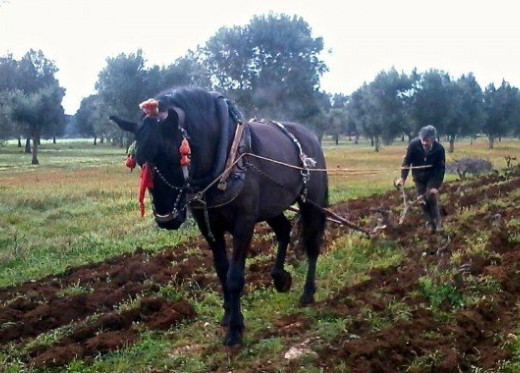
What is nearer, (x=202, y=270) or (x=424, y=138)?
(x=202, y=270)

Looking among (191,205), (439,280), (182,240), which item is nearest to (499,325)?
(439,280)

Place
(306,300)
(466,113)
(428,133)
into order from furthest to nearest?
(466,113) < (428,133) < (306,300)

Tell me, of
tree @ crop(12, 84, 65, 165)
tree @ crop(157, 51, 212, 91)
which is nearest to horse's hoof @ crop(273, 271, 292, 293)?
tree @ crop(157, 51, 212, 91)

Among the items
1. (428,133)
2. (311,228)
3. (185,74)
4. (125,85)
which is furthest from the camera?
(185,74)

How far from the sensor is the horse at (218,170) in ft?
15.3

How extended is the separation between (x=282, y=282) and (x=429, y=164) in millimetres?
4333

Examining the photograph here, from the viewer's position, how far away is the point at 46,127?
4444 centimetres

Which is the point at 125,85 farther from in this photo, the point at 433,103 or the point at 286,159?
the point at 286,159

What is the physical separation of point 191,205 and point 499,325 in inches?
112

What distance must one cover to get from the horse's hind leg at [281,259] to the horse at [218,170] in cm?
27

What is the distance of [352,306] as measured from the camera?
601cm

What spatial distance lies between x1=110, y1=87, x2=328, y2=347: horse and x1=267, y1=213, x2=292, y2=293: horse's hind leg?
27 cm

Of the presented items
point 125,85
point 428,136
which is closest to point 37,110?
point 125,85

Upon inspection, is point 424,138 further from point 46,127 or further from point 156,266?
point 46,127
